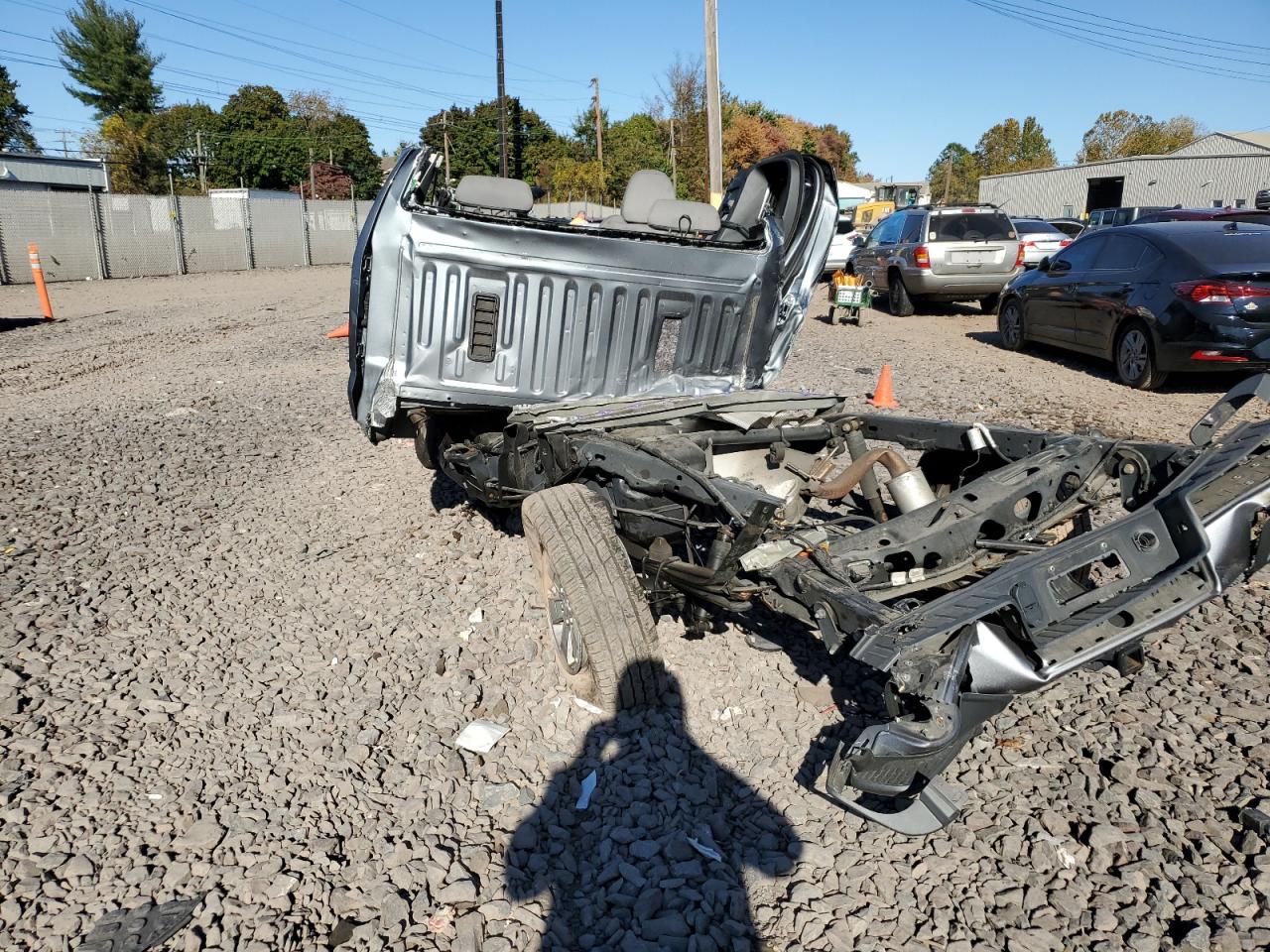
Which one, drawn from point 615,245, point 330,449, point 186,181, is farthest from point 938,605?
point 186,181

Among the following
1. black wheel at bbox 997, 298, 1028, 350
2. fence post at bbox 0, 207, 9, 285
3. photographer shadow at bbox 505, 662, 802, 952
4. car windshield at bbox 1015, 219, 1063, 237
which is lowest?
fence post at bbox 0, 207, 9, 285

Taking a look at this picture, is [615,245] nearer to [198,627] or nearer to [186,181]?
[198,627]

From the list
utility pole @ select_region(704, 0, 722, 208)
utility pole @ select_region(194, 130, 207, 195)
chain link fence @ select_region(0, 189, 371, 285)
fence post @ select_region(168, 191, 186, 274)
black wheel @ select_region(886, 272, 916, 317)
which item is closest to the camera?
black wheel @ select_region(886, 272, 916, 317)

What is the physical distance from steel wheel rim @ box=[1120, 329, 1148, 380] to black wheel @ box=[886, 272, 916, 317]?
600 cm

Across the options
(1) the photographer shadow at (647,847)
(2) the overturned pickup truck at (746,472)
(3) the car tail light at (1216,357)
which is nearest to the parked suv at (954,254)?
(3) the car tail light at (1216,357)

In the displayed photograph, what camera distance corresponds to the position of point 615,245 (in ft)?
15.3

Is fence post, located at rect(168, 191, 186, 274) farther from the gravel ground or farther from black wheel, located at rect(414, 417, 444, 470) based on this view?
black wheel, located at rect(414, 417, 444, 470)

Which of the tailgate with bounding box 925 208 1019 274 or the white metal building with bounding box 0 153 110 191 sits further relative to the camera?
the white metal building with bounding box 0 153 110 191

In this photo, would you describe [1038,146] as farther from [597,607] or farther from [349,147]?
[597,607]

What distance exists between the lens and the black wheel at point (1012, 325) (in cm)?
1122

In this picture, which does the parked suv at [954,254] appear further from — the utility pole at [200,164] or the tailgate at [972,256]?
the utility pole at [200,164]

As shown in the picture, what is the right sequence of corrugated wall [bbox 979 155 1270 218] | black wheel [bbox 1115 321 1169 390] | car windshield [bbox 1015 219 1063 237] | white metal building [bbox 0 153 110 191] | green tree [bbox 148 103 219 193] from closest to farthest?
black wheel [bbox 1115 321 1169 390]
car windshield [bbox 1015 219 1063 237]
white metal building [bbox 0 153 110 191]
corrugated wall [bbox 979 155 1270 218]
green tree [bbox 148 103 219 193]

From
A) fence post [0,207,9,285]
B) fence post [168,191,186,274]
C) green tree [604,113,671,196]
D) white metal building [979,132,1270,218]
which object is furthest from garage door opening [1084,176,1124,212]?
fence post [0,207,9,285]

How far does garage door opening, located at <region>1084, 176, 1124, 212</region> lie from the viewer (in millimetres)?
44969
